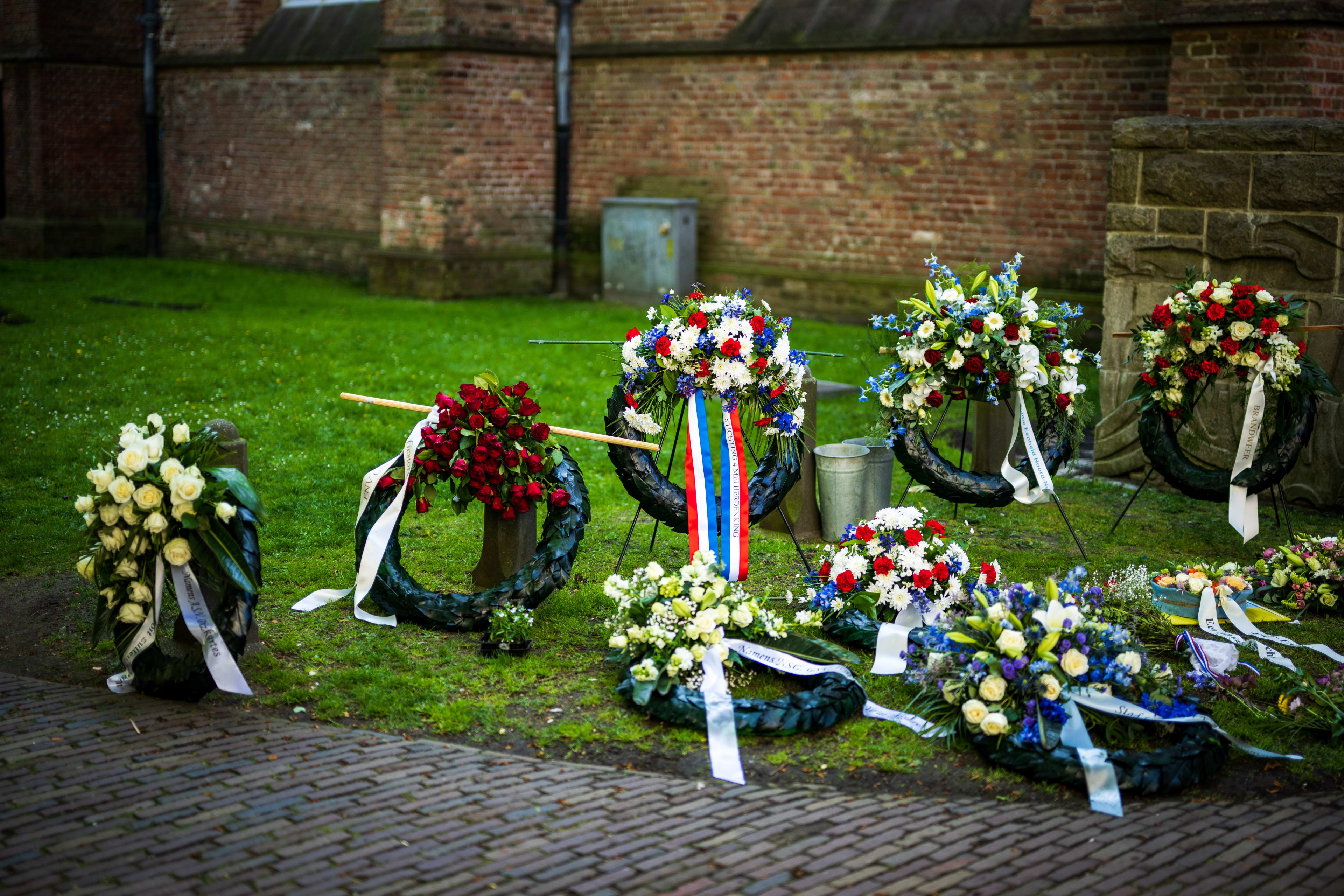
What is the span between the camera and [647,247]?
54.6ft

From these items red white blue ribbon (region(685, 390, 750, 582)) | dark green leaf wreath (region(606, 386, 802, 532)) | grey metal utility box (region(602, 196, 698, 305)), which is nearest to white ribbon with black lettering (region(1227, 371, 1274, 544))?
dark green leaf wreath (region(606, 386, 802, 532))

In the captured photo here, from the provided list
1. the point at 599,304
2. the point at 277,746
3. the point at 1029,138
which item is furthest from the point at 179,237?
the point at 277,746

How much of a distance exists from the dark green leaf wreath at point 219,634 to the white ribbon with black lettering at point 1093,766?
10.4 feet

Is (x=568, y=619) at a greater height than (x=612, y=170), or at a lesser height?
lesser

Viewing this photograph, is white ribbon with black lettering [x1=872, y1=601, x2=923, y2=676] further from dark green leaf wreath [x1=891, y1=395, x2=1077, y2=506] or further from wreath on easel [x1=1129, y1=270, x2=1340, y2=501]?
wreath on easel [x1=1129, y1=270, x2=1340, y2=501]

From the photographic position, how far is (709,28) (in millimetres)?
16234

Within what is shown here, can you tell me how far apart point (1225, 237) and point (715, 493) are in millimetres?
4377

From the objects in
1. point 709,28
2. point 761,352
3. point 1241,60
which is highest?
point 709,28

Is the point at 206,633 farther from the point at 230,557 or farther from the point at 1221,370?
the point at 1221,370

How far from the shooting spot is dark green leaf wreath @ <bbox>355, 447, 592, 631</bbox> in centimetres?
580

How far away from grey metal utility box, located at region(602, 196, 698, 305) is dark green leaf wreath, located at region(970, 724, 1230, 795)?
11.9 metres

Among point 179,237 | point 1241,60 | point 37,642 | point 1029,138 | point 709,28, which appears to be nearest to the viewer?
point 37,642

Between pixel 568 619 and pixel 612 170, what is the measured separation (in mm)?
12313

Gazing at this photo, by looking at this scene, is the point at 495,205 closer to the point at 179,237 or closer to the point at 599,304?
the point at 599,304
